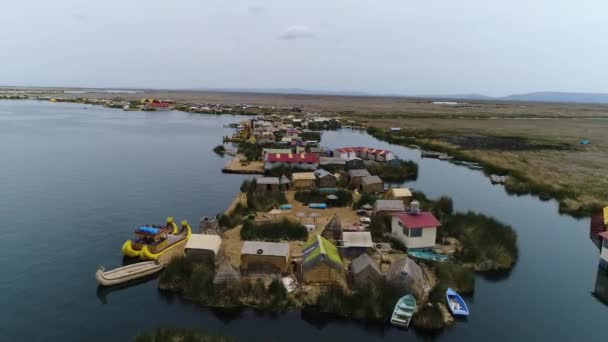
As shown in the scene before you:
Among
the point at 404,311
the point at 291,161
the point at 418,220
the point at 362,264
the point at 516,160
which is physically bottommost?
the point at 404,311

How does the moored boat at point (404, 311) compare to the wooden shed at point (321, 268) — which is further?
the wooden shed at point (321, 268)

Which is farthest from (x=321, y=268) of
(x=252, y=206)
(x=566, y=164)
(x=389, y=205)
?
(x=566, y=164)

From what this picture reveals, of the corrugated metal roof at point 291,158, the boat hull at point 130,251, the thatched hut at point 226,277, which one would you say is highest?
the corrugated metal roof at point 291,158

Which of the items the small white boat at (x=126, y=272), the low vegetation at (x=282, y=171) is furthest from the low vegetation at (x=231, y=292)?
the low vegetation at (x=282, y=171)

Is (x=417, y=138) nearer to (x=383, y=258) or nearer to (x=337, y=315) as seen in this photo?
(x=383, y=258)

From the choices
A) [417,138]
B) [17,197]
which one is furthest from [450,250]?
[417,138]

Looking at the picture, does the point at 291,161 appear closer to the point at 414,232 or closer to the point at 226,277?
the point at 414,232

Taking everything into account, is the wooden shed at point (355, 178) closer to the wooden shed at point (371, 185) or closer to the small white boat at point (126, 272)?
the wooden shed at point (371, 185)
